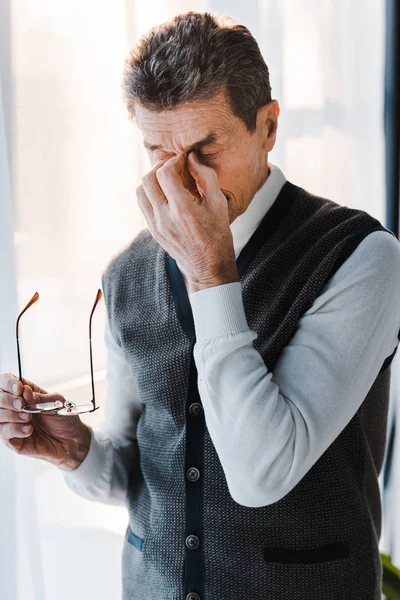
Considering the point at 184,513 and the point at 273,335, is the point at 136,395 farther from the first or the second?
the point at 273,335

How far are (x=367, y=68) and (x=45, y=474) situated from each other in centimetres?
179

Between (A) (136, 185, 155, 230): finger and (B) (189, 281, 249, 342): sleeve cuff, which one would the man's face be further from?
(B) (189, 281, 249, 342): sleeve cuff

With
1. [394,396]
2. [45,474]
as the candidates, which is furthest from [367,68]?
[45,474]

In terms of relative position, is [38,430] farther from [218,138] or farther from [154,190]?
[218,138]

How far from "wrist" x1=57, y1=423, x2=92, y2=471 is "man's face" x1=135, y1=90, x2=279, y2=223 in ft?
1.64

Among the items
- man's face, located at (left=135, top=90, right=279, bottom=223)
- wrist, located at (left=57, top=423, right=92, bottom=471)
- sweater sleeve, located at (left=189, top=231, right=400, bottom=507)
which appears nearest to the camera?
sweater sleeve, located at (left=189, top=231, right=400, bottom=507)

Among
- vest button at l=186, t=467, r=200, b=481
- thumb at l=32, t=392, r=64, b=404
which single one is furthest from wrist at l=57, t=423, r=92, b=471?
vest button at l=186, t=467, r=200, b=481

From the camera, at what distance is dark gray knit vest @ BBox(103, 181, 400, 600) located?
1.17 meters

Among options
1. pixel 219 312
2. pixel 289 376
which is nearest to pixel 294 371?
pixel 289 376

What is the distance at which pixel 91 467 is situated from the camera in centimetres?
136

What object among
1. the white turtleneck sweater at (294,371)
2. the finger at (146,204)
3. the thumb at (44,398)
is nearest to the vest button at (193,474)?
the white turtleneck sweater at (294,371)

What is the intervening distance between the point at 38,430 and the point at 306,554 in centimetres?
53

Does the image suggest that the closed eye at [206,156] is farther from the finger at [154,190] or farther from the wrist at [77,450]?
the wrist at [77,450]

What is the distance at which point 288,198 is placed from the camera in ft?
4.18
